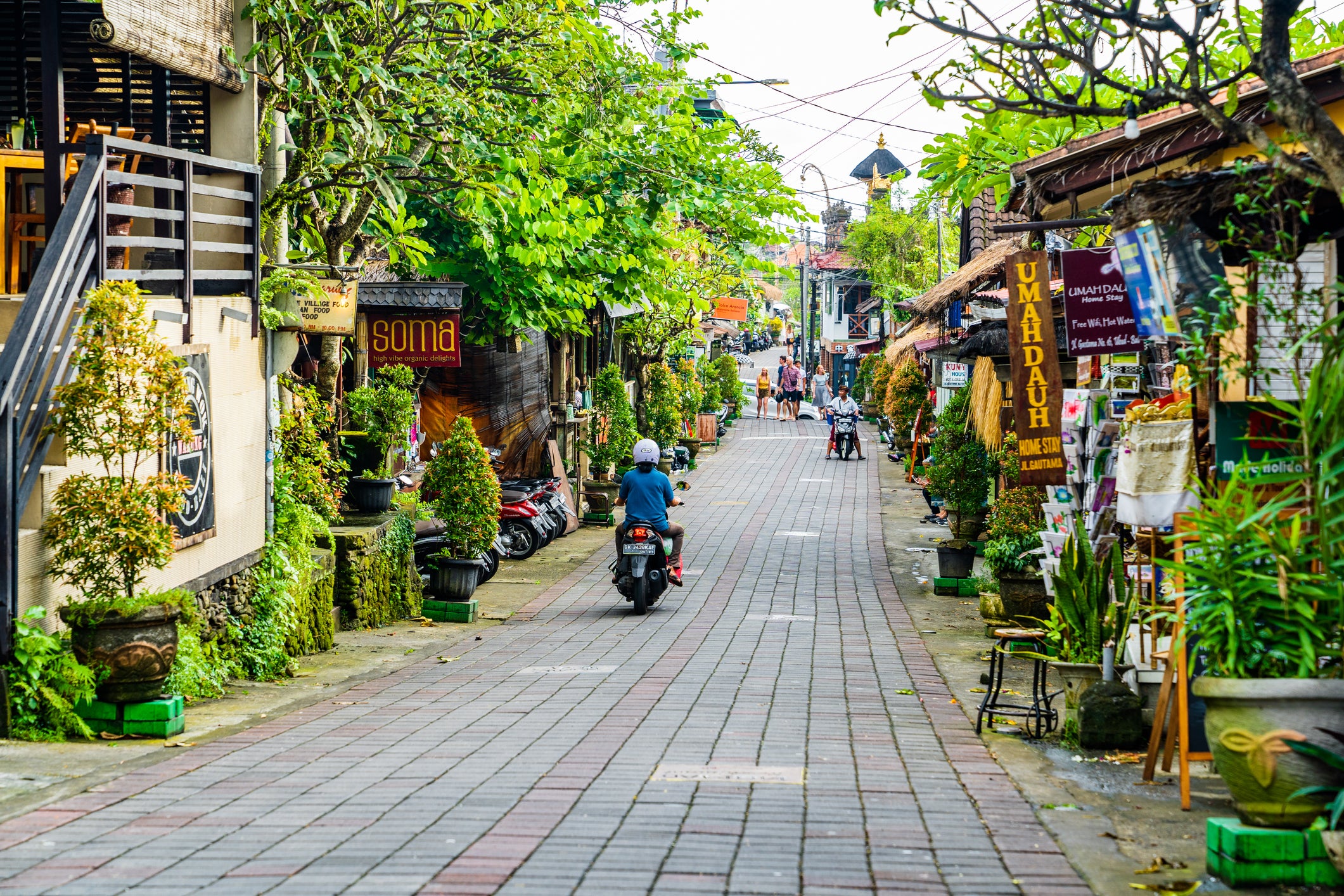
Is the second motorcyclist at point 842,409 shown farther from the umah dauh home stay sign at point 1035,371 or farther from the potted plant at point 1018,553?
the umah dauh home stay sign at point 1035,371

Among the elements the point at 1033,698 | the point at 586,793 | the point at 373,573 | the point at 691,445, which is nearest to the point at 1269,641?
the point at 586,793

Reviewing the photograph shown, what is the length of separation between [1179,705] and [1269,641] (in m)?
1.25

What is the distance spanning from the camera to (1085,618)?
28.3ft

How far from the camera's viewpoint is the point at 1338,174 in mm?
5340

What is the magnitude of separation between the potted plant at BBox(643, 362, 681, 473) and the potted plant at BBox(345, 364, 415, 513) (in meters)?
16.9

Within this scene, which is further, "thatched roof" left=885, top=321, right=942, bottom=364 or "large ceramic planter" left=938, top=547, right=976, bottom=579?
"thatched roof" left=885, top=321, right=942, bottom=364

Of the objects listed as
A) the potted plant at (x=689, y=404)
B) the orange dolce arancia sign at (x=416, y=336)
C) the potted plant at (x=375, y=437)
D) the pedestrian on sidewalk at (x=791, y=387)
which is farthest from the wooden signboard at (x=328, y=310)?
the pedestrian on sidewalk at (x=791, y=387)

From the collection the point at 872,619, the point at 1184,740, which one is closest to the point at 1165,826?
the point at 1184,740

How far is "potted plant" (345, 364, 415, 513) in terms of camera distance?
14266 mm

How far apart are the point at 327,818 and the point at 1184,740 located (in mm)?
4131

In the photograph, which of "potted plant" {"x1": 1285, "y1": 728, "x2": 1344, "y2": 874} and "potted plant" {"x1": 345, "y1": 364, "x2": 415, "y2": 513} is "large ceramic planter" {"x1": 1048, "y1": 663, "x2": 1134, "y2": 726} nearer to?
"potted plant" {"x1": 1285, "y1": 728, "x2": 1344, "y2": 874}

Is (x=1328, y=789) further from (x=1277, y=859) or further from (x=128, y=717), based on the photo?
(x=128, y=717)

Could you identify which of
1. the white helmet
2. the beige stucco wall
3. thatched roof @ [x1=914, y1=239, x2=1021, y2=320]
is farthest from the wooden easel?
thatched roof @ [x1=914, y1=239, x2=1021, y2=320]

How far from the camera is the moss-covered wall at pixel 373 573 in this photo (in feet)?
43.4
